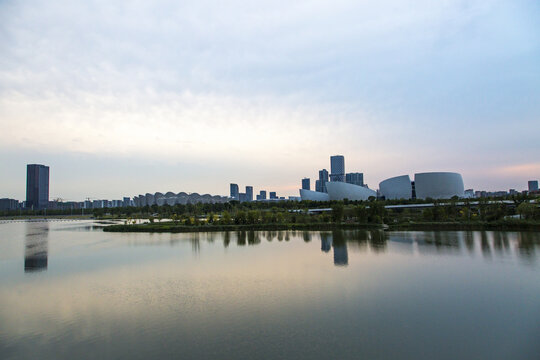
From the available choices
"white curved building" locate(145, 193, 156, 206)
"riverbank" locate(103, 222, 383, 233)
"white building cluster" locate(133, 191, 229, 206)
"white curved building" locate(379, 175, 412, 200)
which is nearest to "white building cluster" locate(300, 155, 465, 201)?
"white curved building" locate(379, 175, 412, 200)

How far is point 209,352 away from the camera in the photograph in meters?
4.46

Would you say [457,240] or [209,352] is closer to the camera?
[209,352]

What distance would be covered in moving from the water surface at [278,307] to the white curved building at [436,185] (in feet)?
121

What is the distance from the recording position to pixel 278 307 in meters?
6.14

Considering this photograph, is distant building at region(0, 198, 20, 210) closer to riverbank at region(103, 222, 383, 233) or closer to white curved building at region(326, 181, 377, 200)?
white curved building at region(326, 181, 377, 200)

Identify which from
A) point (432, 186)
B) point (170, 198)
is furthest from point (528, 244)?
point (170, 198)

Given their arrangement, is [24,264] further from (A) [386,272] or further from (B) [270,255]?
(A) [386,272]

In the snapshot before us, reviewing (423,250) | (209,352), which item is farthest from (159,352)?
(423,250)

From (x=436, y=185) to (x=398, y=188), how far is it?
4983 mm

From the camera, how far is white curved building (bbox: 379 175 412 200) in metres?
47.9

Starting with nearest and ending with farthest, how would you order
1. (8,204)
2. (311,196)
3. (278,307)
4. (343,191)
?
(278,307), (343,191), (311,196), (8,204)

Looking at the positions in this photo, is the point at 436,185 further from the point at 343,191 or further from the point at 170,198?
the point at 170,198

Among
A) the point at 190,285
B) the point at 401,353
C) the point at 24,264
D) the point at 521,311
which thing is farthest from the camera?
the point at 24,264

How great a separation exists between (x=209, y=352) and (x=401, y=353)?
8.21 feet
